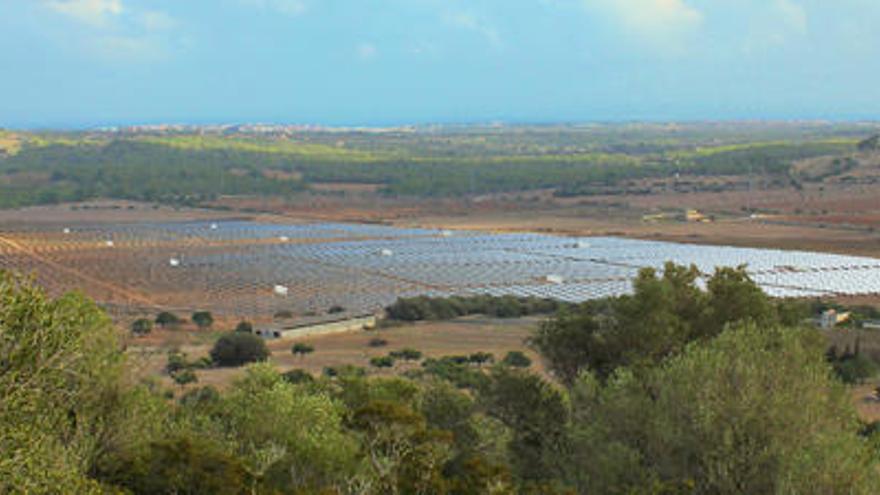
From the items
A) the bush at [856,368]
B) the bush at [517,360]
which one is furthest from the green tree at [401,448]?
the bush at [517,360]

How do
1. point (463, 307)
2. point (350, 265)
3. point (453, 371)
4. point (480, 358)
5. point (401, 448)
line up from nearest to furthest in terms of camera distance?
point (401, 448), point (453, 371), point (480, 358), point (463, 307), point (350, 265)

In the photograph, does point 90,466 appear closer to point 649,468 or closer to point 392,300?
point 649,468

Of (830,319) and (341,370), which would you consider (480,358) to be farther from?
(830,319)

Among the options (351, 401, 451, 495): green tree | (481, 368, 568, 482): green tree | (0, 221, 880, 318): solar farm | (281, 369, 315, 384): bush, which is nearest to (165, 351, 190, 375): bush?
(281, 369, 315, 384): bush

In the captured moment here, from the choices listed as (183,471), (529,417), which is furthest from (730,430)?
(183,471)

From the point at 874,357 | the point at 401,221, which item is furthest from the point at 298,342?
the point at 401,221

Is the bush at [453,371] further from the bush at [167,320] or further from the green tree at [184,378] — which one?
the bush at [167,320]
